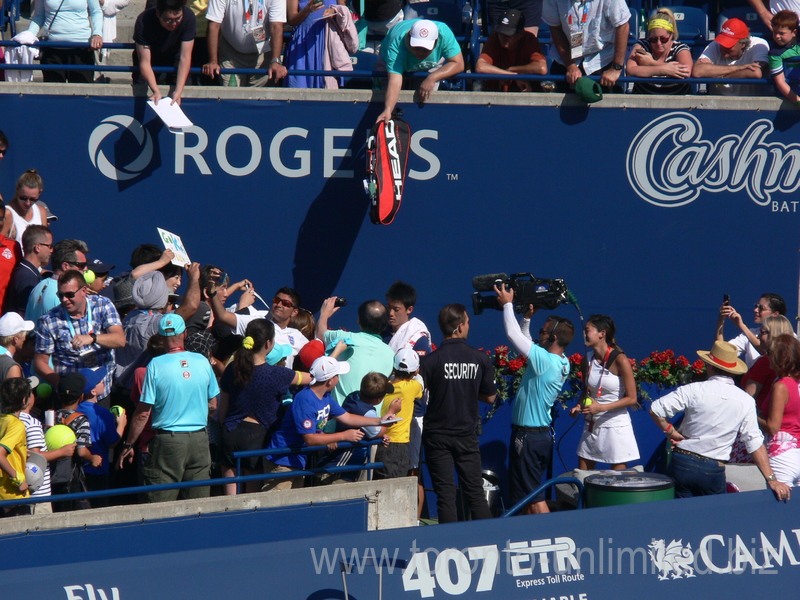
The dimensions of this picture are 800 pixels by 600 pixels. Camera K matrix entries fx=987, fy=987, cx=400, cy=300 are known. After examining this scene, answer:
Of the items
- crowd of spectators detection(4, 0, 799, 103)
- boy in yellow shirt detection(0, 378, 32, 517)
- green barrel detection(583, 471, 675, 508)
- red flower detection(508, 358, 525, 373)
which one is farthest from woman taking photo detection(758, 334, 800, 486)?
boy in yellow shirt detection(0, 378, 32, 517)

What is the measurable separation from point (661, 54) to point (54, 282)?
21.1 feet

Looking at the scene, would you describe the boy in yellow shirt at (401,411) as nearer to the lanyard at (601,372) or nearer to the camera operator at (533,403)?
the camera operator at (533,403)

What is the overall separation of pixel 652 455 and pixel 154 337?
5.17m

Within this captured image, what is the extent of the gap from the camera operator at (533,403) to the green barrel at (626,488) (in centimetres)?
104

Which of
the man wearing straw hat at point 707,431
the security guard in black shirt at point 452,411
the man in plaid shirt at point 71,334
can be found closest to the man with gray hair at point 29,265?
the man in plaid shirt at point 71,334

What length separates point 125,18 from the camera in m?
12.8

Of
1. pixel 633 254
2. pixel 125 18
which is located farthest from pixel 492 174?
pixel 125 18

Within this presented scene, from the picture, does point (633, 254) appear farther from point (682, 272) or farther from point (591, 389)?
point (591, 389)

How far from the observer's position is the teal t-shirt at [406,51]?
970 centimetres

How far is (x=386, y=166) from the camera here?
963 cm

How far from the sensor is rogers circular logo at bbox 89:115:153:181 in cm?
999

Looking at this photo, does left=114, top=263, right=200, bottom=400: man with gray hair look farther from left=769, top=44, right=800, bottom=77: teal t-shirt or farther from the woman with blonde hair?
left=769, top=44, right=800, bottom=77: teal t-shirt

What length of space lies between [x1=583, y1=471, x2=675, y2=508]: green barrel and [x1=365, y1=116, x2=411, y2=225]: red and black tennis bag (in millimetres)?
3591

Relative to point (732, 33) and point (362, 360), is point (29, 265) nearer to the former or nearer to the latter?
point (362, 360)
